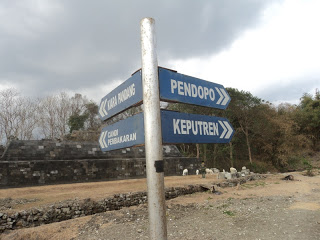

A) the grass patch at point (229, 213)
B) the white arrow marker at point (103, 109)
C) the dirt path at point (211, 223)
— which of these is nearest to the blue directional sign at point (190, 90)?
the white arrow marker at point (103, 109)

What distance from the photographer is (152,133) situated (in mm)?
1948

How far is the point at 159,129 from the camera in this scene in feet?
6.46

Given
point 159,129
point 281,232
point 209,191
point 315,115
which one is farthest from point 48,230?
point 315,115

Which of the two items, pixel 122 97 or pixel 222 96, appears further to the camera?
pixel 222 96

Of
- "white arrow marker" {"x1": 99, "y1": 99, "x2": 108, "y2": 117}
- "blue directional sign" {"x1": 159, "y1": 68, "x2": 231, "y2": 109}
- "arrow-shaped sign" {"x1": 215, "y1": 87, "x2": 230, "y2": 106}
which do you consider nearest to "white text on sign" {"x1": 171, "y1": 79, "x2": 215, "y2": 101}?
"blue directional sign" {"x1": 159, "y1": 68, "x2": 231, "y2": 109}

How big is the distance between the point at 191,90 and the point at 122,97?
0.78 metres

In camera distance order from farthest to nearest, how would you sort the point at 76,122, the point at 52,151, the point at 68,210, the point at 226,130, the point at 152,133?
the point at 76,122
the point at 52,151
the point at 68,210
the point at 226,130
the point at 152,133

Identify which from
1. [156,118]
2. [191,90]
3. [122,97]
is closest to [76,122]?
[122,97]

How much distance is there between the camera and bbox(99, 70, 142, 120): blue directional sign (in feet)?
7.62

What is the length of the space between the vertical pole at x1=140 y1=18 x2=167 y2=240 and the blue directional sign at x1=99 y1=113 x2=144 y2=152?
25cm

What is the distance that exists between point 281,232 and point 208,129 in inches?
151

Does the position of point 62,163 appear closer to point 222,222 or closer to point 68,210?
point 68,210

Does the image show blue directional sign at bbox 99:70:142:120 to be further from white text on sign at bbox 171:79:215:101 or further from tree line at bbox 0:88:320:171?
tree line at bbox 0:88:320:171

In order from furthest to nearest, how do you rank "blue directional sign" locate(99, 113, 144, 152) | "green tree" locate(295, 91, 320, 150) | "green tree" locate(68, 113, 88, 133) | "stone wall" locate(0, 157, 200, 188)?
"green tree" locate(68, 113, 88, 133), "green tree" locate(295, 91, 320, 150), "stone wall" locate(0, 157, 200, 188), "blue directional sign" locate(99, 113, 144, 152)
